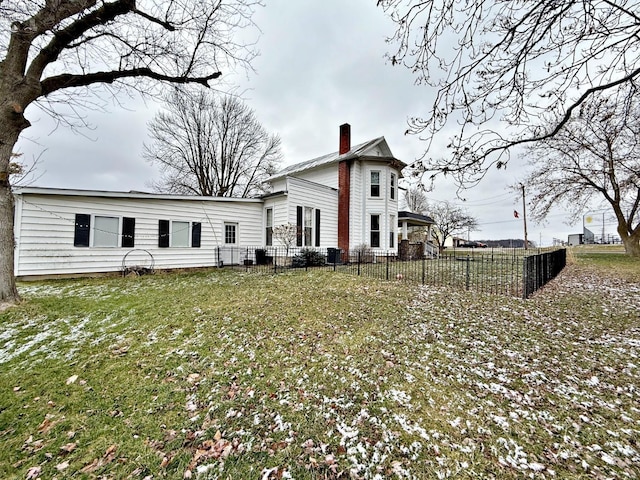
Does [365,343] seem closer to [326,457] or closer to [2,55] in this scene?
[326,457]

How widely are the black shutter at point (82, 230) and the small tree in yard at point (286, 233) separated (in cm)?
732

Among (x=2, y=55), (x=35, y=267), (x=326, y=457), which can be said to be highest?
(x=2, y=55)

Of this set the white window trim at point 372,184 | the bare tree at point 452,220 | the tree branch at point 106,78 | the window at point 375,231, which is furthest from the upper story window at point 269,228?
the bare tree at point 452,220

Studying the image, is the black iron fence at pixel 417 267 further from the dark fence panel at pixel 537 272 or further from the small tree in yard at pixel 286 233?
the small tree in yard at pixel 286 233

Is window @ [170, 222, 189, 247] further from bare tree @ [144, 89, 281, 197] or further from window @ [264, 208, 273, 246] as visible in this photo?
bare tree @ [144, 89, 281, 197]

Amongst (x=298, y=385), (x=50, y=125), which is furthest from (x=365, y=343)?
(x=50, y=125)

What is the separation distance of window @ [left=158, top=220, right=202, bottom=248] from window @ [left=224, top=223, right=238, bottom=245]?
4.38 ft

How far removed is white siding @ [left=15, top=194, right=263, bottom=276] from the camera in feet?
30.0

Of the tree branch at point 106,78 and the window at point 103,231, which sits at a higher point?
the tree branch at point 106,78

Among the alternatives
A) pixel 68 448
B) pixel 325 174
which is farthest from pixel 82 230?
pixel 325 174

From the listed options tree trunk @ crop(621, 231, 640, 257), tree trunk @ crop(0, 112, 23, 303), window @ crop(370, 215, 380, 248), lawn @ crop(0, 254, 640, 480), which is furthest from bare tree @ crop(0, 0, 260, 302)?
tree trunk @ crop(621, 231, 640, 257)

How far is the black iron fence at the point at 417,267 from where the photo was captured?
837 centimetres

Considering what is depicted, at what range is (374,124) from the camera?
5508mm

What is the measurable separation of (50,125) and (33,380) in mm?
6518
